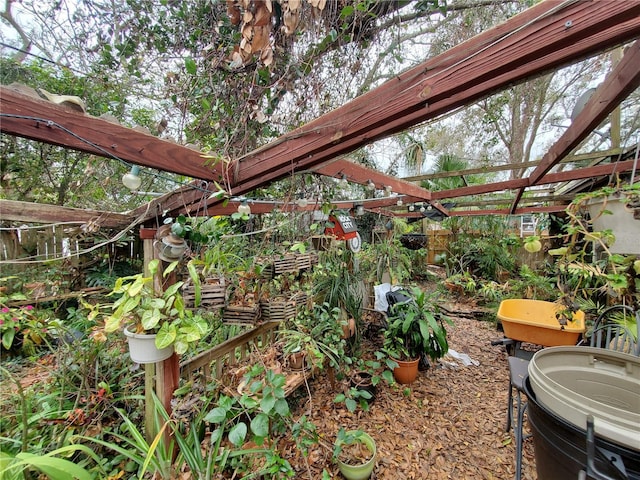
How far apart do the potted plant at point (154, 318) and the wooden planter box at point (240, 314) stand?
0.94ft

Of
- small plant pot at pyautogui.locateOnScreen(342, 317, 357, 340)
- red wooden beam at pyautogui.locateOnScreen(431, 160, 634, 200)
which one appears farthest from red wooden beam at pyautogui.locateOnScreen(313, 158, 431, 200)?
small plant pot at pyautogui.locateOnScreen(342, 317, 357, 340)

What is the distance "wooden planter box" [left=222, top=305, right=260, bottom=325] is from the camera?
1.57m

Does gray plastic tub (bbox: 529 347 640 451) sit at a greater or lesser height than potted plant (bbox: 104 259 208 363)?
lesser

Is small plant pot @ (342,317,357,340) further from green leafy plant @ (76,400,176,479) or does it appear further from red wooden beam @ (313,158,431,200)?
green leafy plant @ (76,400,176,479)

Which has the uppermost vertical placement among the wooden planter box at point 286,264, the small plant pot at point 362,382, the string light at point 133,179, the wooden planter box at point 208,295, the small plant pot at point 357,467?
the string light at point 133,179

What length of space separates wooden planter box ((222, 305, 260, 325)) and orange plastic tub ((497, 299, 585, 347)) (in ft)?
8.19

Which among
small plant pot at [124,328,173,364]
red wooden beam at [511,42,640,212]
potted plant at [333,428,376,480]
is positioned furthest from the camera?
potted plant at [333,428,376,480]

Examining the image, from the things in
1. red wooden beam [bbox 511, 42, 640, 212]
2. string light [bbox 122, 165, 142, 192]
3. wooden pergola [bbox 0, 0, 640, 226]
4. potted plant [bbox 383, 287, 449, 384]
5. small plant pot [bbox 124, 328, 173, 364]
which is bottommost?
potted plant [bbox 383, 287, 449, 384]

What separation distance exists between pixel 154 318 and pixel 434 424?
7.42 feet

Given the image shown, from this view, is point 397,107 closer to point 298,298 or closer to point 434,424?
point 298,298

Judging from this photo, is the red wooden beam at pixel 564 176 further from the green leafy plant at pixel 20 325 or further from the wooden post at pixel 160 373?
the green leafy plant at pixel 20 325

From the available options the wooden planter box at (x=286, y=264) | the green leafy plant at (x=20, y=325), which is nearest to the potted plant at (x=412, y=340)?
the wooden planter box at (x=286, y=264)

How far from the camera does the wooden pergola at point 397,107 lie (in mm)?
685

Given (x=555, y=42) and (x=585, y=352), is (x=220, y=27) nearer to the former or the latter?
(x=555, y=42)
